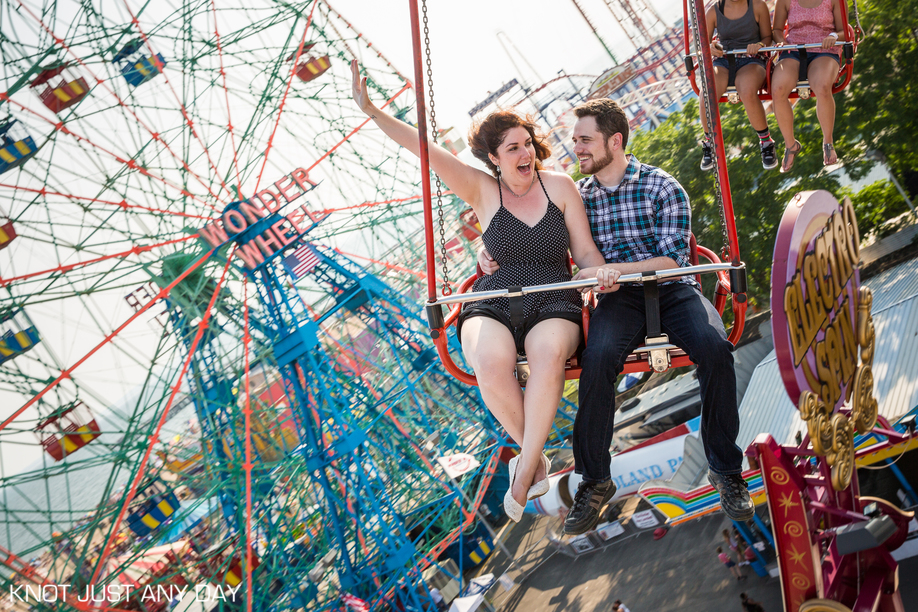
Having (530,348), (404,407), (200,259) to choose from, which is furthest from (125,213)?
(530,348)

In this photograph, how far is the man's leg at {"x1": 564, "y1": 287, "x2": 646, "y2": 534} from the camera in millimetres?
3131

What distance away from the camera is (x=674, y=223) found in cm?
344

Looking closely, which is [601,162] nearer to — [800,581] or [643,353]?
[643,353]

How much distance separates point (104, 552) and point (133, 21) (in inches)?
386

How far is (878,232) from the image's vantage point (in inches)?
705

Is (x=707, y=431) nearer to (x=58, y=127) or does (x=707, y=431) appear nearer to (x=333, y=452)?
(x=333, y=452)

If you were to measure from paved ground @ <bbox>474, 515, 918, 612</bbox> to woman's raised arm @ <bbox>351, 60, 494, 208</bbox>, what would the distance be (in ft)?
27.4

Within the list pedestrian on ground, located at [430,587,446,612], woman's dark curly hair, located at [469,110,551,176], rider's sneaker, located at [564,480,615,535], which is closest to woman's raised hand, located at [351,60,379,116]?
woman's dark curly hair, located at [469,110,551,176]

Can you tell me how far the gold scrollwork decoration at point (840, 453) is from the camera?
11.4 ft

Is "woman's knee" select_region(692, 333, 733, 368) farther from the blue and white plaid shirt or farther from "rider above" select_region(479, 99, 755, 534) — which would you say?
the blue and white plaid shirt

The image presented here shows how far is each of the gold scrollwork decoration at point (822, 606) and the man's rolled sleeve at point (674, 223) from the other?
7.32 feet

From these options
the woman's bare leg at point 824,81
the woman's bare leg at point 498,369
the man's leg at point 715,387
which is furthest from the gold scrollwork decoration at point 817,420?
the woman's bare leg at point 824,81

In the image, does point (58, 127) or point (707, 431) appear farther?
point (58, 127)

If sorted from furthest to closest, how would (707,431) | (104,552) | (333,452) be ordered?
(333,452), (104,552), (707,431)
